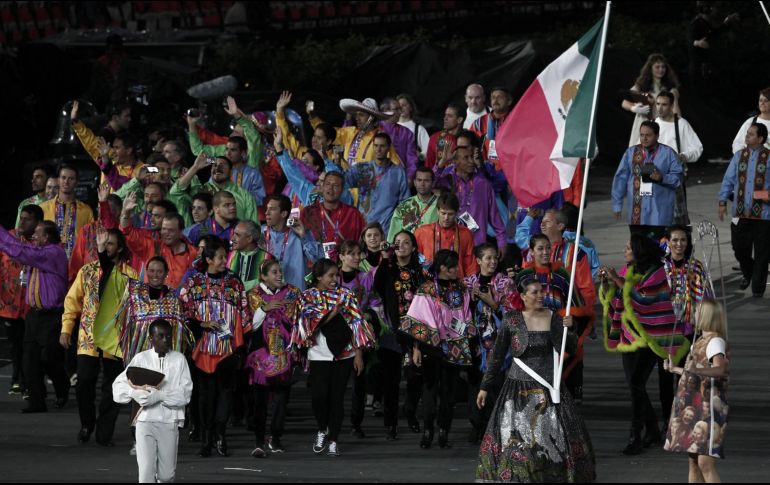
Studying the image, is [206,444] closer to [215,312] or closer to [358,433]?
[215,312]

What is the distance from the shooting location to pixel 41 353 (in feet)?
50.4

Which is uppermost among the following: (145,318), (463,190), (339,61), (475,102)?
(339,61)

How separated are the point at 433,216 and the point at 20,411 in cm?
415

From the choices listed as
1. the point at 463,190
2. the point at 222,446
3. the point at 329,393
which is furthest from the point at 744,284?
the point at 222,446

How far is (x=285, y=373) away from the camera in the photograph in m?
13.6

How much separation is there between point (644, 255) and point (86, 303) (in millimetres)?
4557

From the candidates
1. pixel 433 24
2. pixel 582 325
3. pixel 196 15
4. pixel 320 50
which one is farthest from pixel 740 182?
pixel 196 15

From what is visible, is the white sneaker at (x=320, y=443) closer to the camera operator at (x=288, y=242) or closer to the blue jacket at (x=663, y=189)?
the camera operator at (x=288, y=242)

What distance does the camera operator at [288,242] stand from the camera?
15.1 meters

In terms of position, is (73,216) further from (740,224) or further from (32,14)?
(32,14)

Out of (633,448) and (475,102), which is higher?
(475,102)

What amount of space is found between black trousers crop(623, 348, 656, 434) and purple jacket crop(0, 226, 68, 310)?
16.8 feet

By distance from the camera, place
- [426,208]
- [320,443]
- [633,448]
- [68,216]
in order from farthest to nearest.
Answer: [68,216] < [426,208] < [320,443] < [633,448]

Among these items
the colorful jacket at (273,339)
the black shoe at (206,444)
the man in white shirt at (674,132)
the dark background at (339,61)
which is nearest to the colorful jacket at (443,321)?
the colorful jacket at (273,339)
